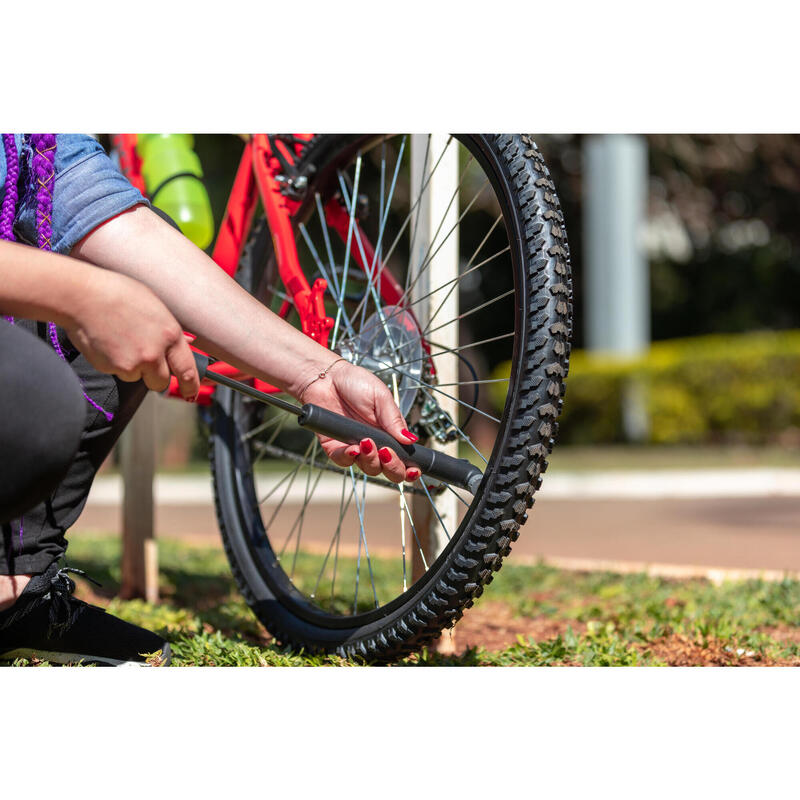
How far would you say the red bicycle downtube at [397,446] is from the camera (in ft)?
5.53

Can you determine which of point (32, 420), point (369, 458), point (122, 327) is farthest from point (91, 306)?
point (369, 458)

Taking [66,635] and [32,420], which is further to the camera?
[66,635]

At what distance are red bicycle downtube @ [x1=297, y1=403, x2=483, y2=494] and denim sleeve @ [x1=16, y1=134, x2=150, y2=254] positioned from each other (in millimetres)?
541

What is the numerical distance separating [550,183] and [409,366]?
1.82ft

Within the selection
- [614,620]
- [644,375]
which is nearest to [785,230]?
[644,375]

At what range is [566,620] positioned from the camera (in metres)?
2.77

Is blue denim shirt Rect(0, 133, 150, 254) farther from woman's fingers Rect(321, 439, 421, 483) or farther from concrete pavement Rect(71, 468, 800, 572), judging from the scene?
concrete pavement Rect(71, 468, 800, 572)

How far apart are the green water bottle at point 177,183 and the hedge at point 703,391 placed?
7.60m

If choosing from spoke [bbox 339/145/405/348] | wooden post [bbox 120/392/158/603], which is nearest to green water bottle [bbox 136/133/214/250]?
spoke [bbox 339/145/405/348]

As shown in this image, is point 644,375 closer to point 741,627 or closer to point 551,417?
point 741,627

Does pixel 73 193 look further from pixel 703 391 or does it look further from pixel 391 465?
pixel 703 391

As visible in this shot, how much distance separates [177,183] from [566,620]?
1.69 meters

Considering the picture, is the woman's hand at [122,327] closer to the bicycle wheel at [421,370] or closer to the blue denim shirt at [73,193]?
the blue denim shirt at [73,193]

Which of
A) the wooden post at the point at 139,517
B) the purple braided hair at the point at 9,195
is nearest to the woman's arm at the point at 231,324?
the purple braided hair at the point at 9,195
